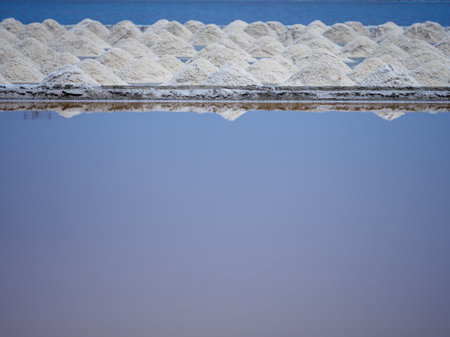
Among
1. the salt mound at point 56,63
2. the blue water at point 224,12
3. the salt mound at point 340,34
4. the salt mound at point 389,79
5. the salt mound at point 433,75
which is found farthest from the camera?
the blue water at point 224,12

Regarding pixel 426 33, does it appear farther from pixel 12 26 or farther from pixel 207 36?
pixel 12 26

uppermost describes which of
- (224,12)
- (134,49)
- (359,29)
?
(224,12)

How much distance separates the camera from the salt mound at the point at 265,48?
746 centimetres

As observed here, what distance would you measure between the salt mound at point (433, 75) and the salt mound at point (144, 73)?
6.36 ft

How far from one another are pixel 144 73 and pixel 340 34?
15.0ft

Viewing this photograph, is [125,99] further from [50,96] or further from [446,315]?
[446,315]

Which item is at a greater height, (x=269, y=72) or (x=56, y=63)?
(x=56, y=63)

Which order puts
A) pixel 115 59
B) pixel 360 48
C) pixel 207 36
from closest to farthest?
pixel 115 59 → pixel 360 48 → pixel 207 36

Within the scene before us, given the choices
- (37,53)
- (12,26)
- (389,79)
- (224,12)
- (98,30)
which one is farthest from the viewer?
(224,12)

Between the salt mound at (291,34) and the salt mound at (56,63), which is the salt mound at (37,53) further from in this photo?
the salt mound at (291,34)

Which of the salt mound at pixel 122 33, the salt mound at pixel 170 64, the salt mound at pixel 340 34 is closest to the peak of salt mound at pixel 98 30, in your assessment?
the salt mound at pixel 122 33

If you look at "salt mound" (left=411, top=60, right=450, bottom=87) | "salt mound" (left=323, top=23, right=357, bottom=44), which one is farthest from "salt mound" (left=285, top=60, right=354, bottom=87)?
"salt mound" (left=323, top=23, right=357, bottom=44)

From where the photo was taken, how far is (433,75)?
5066mm

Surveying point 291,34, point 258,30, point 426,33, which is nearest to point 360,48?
point 426,33
